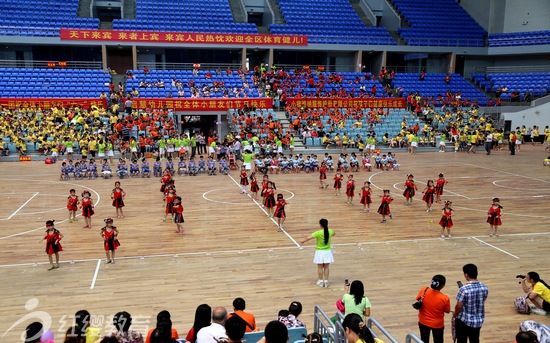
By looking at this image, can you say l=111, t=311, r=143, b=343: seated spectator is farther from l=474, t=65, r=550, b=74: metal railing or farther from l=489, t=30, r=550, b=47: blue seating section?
l=474, t=65, r=550, b=74: metal railing

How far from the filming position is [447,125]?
38156 mm

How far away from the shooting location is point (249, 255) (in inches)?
492

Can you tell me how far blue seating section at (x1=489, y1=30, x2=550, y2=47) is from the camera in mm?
44287

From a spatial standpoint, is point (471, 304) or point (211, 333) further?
point (471, 304)

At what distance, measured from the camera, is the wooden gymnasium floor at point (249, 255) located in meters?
9.41

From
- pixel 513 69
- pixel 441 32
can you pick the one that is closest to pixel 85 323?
pixel 441 32

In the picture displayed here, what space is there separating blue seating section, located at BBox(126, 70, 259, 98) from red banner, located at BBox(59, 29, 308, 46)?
2.81 m

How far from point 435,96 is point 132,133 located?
89.5 feet

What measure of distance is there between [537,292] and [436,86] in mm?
38058

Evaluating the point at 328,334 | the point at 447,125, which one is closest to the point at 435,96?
the point at 447,125

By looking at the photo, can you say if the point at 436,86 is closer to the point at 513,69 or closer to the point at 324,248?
the point at 513,69

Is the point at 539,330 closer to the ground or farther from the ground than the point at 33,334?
closer to the ground

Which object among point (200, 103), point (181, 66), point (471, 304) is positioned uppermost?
point (181, 66)

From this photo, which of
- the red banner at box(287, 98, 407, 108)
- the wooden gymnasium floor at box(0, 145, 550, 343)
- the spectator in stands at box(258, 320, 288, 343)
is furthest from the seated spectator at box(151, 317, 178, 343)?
the red banner at box(287, 98, 407, 108)
